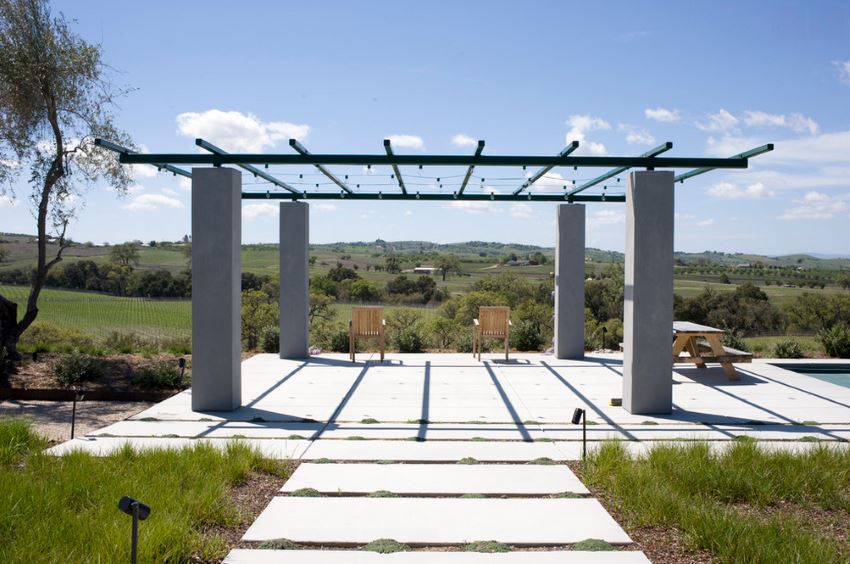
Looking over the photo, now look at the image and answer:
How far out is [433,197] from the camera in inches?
408

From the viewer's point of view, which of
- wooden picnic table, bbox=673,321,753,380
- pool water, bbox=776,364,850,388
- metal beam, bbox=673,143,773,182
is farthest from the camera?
pool water, bbox=776,364,850,388

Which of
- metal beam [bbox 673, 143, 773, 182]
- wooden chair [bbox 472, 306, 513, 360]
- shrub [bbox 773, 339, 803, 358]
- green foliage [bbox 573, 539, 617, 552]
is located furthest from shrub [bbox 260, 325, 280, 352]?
green foliage [bbox 573, 539, 617, 552]

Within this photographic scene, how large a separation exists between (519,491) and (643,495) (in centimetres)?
77

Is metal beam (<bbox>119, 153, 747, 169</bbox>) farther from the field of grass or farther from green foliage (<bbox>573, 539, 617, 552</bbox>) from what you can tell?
the field of grass

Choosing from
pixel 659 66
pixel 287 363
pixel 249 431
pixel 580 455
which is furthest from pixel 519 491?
pixel 659 66

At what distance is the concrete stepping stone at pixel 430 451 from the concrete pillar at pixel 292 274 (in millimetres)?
5228

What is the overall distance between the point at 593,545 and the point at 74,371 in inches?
327

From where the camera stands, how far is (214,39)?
9914 millimetres

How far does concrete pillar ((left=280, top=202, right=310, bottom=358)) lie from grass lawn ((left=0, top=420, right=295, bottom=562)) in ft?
18.0

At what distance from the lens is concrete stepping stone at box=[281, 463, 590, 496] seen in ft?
14.1

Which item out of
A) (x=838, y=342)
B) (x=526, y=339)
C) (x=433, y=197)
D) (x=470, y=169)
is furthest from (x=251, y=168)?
(x=838, y=342)

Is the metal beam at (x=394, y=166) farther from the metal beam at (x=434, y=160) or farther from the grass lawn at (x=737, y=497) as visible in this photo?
the grass lawn at (x=737, y=497)

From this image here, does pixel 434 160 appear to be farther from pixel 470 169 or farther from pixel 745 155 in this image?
pixel 745 155

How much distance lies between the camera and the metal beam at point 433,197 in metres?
10.3
